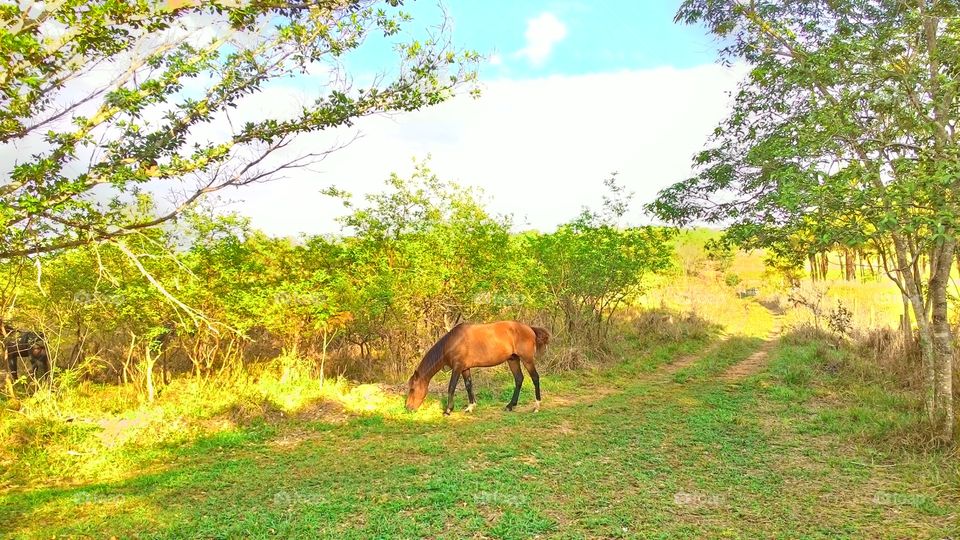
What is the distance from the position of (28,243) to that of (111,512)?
2.91 meters

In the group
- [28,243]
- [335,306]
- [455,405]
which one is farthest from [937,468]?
[28,243]

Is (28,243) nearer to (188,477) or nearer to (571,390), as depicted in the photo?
(188,477)

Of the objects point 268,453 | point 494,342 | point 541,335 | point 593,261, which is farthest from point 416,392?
point 593,261

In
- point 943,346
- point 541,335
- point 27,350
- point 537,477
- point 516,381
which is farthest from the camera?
point 27,350

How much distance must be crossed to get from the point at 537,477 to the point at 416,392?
3.90m

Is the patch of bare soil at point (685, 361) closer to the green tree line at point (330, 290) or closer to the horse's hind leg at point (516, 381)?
the green tree line at point (330, 290)

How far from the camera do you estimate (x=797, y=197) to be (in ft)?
18.4

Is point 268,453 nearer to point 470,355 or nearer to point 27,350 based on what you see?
point 470,355

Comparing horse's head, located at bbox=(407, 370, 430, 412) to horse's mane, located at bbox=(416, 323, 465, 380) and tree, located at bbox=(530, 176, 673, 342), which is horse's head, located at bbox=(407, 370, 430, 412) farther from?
tree, located at bbox=(530, 176, 673, 342)

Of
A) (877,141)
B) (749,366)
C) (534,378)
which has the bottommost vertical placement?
(749,366)

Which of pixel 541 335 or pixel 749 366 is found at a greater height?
pixel 541 335

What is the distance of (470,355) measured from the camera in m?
9.29

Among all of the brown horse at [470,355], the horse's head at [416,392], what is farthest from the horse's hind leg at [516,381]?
the horse's head at [416,392]

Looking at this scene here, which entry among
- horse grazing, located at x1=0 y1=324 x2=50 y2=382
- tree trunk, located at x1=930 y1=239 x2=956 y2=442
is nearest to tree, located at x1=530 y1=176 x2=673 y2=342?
tree trunk, located at x1=930 y1=239 x2=956 y2=442
